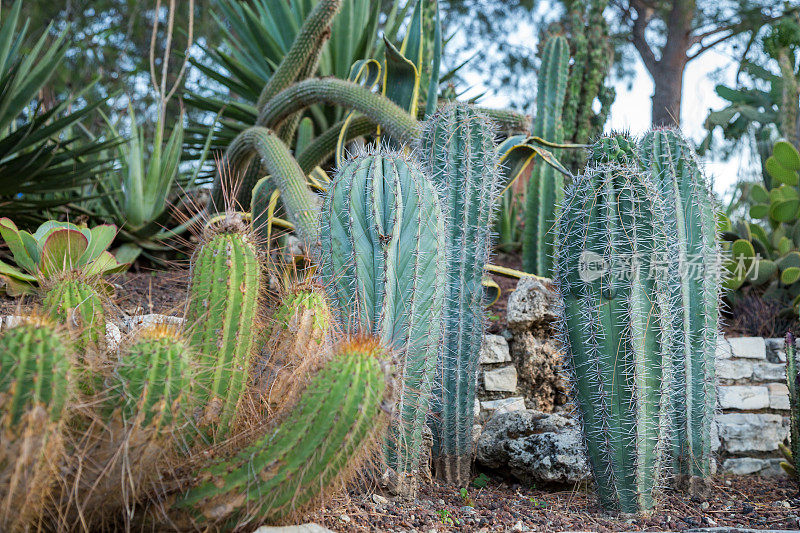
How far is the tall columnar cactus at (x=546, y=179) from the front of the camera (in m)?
3.94

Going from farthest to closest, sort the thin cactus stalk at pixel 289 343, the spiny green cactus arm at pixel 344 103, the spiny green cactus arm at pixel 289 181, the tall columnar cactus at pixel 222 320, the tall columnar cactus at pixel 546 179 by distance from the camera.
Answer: the tall columnar cactus at pixel 546 179, the spiny green cactus arm at pixel 344 103, the spiny green cactus arm at pixel 289 181, the thin cactus stalk at pixel 289 343, the tall columnar cactus at pixel 222 320

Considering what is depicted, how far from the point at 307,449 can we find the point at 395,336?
680 millimetres

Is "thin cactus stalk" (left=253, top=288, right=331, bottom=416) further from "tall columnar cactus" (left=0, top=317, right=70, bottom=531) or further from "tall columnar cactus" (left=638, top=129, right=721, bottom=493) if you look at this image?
"tall columnar cactus" (left=638, top=129, right=721, bottom=493)

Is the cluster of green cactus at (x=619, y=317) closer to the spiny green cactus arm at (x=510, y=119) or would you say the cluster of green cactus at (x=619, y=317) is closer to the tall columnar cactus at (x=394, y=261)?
the tall columnar cactus at (x=394, y=261)

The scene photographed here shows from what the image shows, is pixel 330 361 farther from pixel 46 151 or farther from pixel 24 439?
pixel 46 151

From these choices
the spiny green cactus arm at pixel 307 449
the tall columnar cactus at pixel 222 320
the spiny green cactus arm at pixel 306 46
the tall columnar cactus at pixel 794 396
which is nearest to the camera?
the spiny green cactus arm at pixel 307 449

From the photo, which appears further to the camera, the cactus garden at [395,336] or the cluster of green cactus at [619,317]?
the cluster of green cactus at [619,317]

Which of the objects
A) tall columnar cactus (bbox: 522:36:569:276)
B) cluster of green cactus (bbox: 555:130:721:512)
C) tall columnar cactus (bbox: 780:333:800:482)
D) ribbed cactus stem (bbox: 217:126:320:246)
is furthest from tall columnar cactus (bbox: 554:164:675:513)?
tall columnar cactus (bbox: 522:36:569:276)

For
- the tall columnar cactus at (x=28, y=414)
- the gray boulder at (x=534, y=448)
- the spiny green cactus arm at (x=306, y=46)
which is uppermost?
the spiny green cactus arm at (x=306, y=46)

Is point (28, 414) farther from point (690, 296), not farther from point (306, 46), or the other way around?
point (306, 46)

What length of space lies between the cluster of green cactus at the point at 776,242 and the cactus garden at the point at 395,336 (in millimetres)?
20

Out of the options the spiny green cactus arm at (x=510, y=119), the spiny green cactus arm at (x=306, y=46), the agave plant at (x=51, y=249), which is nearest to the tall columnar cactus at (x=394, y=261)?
the agave plant at (x=51, y=249)

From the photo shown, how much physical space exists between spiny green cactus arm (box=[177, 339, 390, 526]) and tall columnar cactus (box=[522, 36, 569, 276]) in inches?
92.4

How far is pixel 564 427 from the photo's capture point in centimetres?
256
